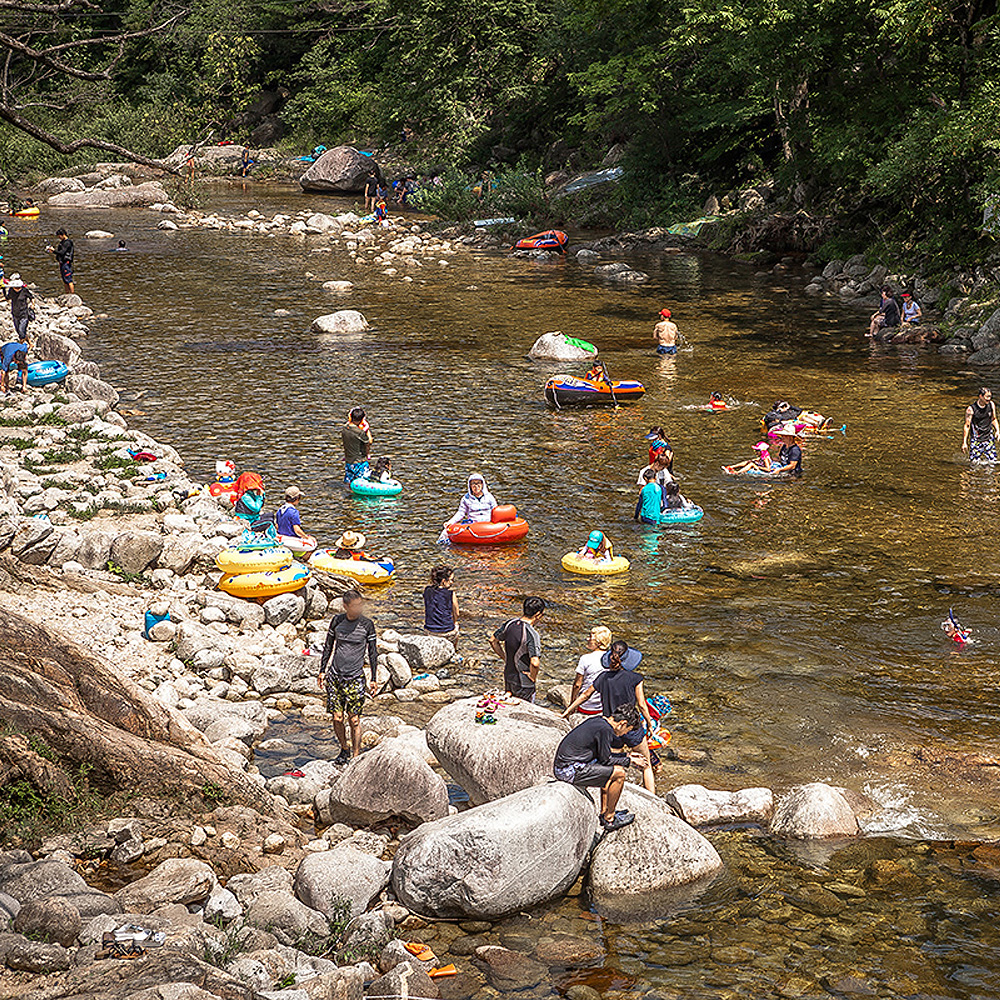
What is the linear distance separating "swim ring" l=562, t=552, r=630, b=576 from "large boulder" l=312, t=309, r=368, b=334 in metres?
17.4

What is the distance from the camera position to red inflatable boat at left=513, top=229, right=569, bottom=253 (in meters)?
45.0

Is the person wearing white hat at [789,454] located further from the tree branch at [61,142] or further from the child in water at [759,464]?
the tree branch at [61,142]

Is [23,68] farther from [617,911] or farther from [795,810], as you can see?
[795,810]

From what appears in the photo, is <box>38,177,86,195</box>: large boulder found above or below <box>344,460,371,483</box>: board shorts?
above

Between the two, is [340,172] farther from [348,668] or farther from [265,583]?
[348,668]

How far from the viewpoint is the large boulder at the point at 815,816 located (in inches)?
402

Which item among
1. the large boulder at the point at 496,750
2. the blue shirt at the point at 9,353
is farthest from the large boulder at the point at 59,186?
the large boulder at the point at 496,750

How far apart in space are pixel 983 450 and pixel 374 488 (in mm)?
11569

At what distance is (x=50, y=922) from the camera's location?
297 inches

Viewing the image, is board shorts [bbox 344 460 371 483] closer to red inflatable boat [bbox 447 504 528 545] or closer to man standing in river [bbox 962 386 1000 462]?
red inflatable boat [bbox 447 504 528 545]

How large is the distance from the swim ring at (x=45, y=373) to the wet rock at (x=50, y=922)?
19.3 m

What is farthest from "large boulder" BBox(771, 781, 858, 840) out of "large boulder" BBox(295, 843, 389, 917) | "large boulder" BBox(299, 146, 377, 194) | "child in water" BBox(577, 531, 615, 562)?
"large boulder" BBox(299, 146, 377, 194)

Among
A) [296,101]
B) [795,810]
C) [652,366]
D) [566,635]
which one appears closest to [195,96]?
[296,101]

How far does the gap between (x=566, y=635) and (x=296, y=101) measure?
213 feet
